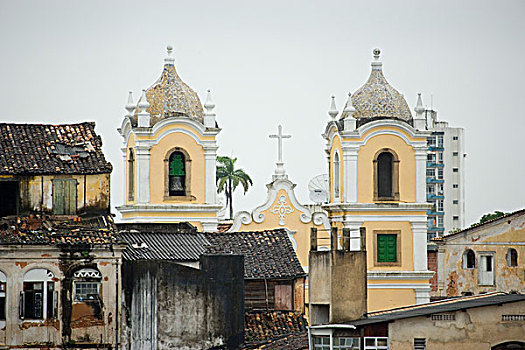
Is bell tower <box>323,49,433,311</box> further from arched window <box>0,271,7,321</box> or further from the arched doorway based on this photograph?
the arched doorway

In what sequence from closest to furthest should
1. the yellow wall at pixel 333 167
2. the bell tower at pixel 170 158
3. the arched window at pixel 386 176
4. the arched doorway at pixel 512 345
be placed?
1. the arched doorway at pixel 512 345
2. the bell tower at pixel 170 158
3. the arched window at pixel 386 176
4. the yellow wall at pixel 333 167

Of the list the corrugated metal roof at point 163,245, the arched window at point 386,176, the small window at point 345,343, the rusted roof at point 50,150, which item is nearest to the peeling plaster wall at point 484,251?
the arched window at point 386,176

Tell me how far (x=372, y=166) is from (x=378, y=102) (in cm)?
245

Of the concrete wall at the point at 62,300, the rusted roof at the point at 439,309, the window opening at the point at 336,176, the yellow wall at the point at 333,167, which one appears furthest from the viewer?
the window opening at the point at 336,176

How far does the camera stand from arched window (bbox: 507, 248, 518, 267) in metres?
51.2

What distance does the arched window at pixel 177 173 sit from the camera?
170 feet

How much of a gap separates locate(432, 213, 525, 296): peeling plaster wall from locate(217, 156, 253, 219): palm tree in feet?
75.5

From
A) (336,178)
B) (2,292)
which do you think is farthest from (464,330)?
(336,178)

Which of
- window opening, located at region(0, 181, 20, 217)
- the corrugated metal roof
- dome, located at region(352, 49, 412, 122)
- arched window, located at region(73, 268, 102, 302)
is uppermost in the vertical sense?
dome, located at region(352, 49, 412, 122)

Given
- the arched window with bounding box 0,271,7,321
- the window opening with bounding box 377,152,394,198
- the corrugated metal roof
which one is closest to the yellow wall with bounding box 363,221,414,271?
the window opening with bounding box 377,152,394,198

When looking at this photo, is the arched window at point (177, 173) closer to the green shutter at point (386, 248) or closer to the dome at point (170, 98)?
the dome at point (170, 98)

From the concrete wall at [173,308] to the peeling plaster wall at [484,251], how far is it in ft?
53.6

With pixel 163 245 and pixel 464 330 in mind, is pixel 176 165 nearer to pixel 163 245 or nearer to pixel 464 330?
pixel 163 245

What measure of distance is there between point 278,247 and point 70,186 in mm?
7834
